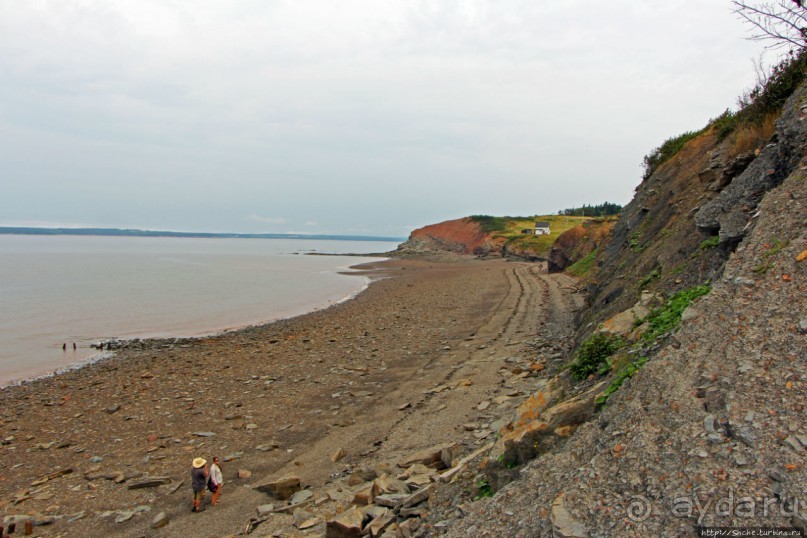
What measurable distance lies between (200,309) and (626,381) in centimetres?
3135

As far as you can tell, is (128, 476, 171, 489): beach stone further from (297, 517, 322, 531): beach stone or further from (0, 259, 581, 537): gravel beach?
(297, 517, 322, 531): beach stone

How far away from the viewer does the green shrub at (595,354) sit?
19.5 feet

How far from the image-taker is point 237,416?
11602 millimetres

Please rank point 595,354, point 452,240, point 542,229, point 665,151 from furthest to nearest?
1. point 452,240
2. point 542,229
3. point 665,151
4. point 595,354

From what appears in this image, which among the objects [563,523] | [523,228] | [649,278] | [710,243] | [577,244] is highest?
[523,228]

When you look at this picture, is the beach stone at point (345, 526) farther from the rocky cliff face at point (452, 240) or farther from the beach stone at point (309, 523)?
the rocky cliff face at point (452, 240)

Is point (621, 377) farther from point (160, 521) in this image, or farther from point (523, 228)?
point (523, 228)

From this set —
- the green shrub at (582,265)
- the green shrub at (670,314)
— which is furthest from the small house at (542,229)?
the green shrub at (670,314)

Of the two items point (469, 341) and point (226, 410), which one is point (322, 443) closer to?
point (226, 410)

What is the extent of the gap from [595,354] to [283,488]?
5334mm

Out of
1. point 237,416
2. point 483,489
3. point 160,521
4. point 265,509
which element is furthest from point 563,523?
point 237,416

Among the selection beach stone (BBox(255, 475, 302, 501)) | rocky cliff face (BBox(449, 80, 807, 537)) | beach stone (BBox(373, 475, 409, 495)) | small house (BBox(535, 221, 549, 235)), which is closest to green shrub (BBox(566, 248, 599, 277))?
rocky cliff face (BBox(449, 80, 807, 537))

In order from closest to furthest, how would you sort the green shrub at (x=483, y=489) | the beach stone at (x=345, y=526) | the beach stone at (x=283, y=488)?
1. the green shrub at (x=483, y=489)
2. the beach stone at (x=345, y=526)
3. the beach stone at (x=283, y=488)

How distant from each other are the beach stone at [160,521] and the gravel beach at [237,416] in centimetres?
6
